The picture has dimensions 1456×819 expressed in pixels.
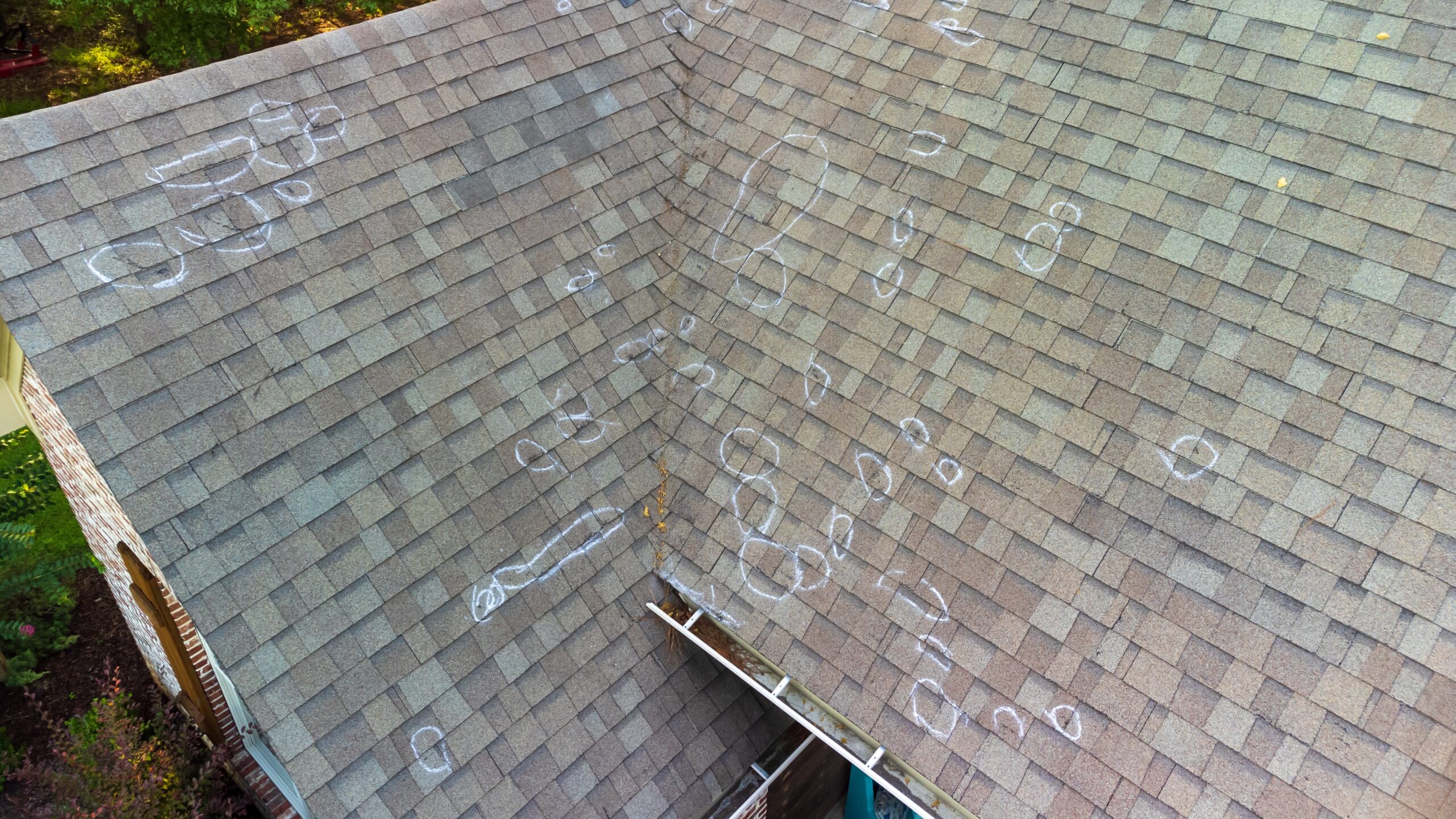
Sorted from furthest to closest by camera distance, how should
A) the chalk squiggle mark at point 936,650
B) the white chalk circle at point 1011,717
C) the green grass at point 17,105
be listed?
1. the green grass at point 17,105
2. the chalk squiggle mark at point 936,650
3. the white chalk circle at point 1011,717

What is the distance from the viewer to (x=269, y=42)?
610 inches

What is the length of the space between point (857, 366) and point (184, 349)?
3.68 m

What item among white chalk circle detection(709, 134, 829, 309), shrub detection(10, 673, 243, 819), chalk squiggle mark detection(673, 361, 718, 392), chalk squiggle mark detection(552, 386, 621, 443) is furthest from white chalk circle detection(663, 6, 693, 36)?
shrub detection(10, 673, 243, 819)

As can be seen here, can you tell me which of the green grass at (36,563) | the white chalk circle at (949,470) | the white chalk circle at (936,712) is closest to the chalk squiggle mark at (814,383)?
the white chalk circle at (949,470)

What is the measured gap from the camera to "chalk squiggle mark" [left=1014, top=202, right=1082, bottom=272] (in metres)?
5.09

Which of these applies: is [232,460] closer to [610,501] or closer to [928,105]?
[610,501]

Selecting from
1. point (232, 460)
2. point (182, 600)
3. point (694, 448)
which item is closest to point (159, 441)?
point (232, 460)

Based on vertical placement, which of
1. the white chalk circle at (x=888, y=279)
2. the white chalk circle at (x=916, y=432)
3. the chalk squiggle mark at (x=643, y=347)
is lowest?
the chalk squiggle mark at (x=643, y=347)

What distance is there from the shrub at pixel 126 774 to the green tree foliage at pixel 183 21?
970 centimetres

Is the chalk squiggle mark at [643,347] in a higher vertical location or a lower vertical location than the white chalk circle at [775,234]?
lower

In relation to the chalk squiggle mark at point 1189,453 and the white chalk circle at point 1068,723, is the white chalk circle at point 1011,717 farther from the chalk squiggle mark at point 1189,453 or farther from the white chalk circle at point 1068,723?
the chalk squiggle mark at point 1189,453

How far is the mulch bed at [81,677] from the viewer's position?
7887 mm

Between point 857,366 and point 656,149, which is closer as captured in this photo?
point 857,366

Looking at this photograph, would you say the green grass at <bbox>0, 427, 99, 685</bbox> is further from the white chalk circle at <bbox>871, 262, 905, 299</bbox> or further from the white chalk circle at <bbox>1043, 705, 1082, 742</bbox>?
the white chalk circle at <bbox>1043, 705, 1082, 742</bbox>
